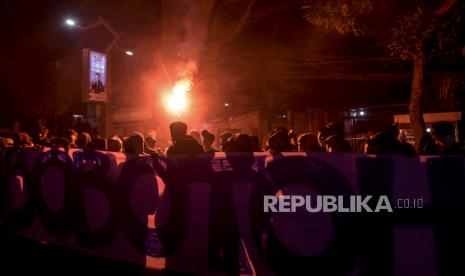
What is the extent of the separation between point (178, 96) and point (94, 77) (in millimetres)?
4715

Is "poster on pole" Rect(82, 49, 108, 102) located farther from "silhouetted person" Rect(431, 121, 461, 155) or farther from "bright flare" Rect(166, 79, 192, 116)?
"silhouetted person" Rect(431, 121, 461, 155)

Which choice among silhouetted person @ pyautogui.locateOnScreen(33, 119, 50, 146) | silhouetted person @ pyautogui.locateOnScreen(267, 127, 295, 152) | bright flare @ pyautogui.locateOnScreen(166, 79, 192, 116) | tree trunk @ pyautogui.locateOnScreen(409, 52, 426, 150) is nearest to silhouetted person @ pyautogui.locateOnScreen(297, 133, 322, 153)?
silhouetted person @ pyautogui.locateOnScreen(267, 127, 295, 152)

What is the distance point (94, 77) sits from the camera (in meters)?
14.3

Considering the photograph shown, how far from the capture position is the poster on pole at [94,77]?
1391 centimetres

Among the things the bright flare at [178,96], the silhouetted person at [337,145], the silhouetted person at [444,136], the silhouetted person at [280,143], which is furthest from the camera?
the bright flare at [178,96]

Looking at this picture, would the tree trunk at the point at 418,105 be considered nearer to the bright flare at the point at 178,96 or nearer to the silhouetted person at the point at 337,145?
the silhouetted person at the point at 337,145

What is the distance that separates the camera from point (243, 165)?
475 centimetres

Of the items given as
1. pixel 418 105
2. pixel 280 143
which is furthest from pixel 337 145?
pixel 418 105

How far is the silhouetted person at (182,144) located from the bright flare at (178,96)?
519cm

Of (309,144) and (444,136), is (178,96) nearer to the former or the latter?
(309,144)

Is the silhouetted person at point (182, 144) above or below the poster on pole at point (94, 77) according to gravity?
below

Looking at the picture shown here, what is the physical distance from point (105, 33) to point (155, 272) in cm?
1439

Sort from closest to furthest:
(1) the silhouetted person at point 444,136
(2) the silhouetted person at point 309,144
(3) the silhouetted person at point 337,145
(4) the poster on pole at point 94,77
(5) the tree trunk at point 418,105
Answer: (1) the silhouetted person at point 444,136 < (3) the silhouetted person at point 337,145 < (2) the silhouetted person at point 309,144 < (5) the tree trunk at point 418,105 < (4) the poster on pole at point 94,77

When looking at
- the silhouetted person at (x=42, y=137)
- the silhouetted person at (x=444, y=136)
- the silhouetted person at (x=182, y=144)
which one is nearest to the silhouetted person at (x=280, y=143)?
the silhouetted person at (x=182, y=144)
